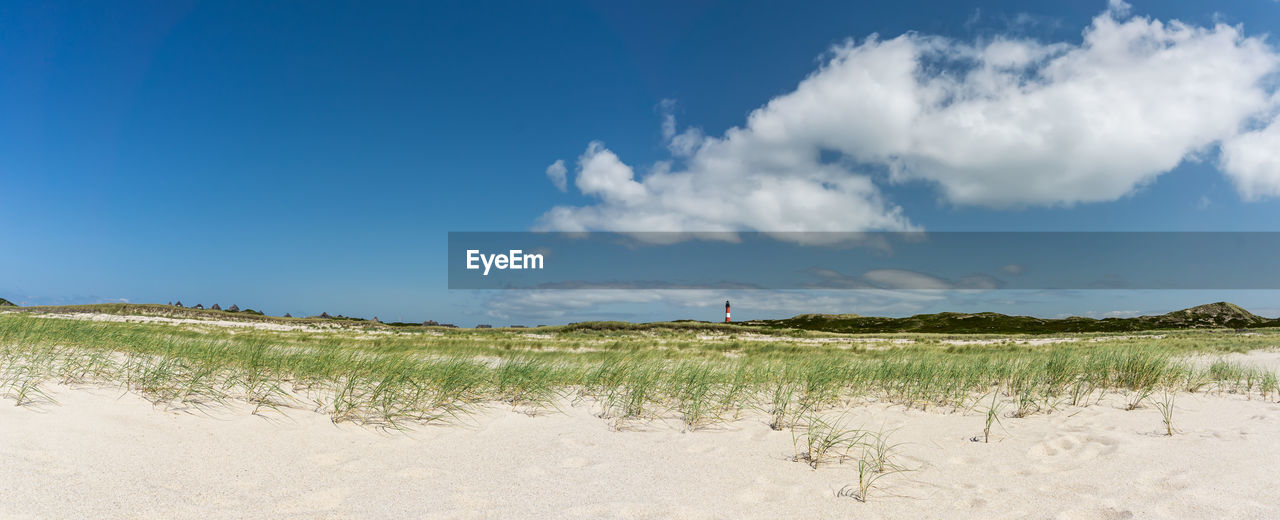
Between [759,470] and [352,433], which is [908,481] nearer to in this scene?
[759,470]

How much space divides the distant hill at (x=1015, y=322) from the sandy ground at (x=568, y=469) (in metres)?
79.0

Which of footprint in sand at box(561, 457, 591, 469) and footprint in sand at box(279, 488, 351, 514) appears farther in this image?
footprint in sand at box(561, 457, 591, 469)

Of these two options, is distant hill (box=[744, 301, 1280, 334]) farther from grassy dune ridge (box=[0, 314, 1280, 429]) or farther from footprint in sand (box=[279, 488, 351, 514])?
footprint in sand (box=[279, 488, 351, 514])

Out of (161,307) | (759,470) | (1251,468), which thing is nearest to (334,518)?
(759,470)

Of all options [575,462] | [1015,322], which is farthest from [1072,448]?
[1015,322]

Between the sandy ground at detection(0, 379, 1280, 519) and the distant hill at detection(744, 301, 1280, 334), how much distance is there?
79.0m

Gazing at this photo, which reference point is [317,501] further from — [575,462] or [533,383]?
[533,383]

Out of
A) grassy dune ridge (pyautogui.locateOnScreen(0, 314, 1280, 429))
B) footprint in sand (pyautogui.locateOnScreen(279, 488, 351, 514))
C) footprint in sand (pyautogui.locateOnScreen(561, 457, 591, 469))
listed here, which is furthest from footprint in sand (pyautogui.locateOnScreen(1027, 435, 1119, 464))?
footprint in sand (pyautogui.locateOnScreen(279, 488, 351, 514))

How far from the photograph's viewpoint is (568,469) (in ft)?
15.9

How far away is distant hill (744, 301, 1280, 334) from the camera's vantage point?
82.3 metres

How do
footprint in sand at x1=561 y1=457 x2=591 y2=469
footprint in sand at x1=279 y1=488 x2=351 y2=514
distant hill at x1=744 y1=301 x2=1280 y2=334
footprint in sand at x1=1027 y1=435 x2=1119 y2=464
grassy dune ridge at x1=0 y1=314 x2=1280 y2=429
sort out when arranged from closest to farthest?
footprint in sand at x1=279 y1=488 x2=351 y2=514
footprint in sand at x1=561 y1=457 x2=591 y2=469
footprint in sand at x1=1027 y1=435 x2=1119 y2=464
grassy dune ridge at x1=0 y1=314 x2=1280 y2=429
distant hill at x1=744 y1=301 x2=1280 y2=334

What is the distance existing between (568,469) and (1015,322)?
105 metres

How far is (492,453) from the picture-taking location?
5.23 metres

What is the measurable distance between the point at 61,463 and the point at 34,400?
215 centimetres
